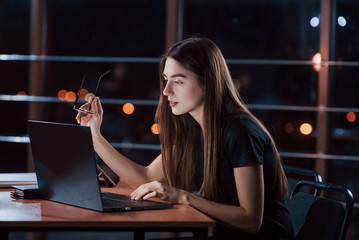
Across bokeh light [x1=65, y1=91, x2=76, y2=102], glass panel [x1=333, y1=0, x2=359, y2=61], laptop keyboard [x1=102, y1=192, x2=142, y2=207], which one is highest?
glass panel [x1=333, y1=0, x2=359, y2=61]

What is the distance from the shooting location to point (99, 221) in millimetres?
1286

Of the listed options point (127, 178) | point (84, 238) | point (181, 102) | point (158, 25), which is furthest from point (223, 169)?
point (158, 25)

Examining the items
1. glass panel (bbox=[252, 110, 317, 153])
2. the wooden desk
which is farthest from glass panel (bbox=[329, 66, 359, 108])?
the wooden desk

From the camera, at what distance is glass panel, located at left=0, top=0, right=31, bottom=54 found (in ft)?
14.7

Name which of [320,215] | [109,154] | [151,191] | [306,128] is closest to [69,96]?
[306,128]

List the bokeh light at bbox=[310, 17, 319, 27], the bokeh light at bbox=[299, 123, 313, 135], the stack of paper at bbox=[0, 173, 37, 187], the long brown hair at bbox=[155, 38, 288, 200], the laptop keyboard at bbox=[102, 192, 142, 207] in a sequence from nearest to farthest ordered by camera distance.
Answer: the laptop keyboard at bbox=[102, 192, 142, 207] → the long brown hair at bbox=[155, 38, 288, 200] → the stack of paper at bbox=[0, 173, 37, 187] → the bokeh light at bbox=[310, 17, 319, 27] → the bokeh light at bbox=[299, 123, 313, 135]

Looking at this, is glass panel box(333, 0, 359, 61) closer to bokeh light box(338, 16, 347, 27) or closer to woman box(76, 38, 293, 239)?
bokeh light box(338, 16, 347, 27)

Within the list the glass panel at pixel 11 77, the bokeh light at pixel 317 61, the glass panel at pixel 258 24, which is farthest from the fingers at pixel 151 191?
the glass panel at pixel 11 77

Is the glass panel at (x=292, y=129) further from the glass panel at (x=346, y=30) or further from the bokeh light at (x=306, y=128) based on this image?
the glass panel at (x=346, y=30)

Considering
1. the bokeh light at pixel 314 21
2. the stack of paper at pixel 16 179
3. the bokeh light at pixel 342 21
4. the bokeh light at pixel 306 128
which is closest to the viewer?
the stack of paper at pixel 16 179

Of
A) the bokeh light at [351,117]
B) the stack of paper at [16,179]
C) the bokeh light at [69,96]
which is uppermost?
the bokeh light at [69,96]

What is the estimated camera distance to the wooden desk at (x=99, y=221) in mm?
1285

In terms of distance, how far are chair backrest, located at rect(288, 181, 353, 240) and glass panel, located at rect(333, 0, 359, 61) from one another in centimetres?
249

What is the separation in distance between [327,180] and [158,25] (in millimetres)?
2159
